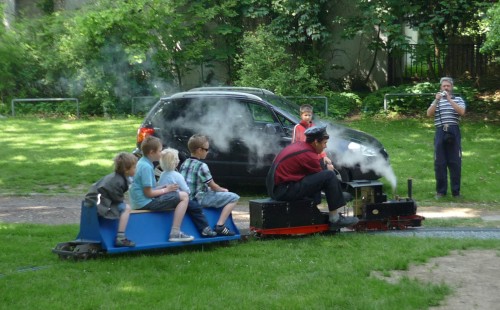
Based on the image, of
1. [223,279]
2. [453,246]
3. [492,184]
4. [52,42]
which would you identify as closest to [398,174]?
[492,184]

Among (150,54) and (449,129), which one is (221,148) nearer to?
(449,129)

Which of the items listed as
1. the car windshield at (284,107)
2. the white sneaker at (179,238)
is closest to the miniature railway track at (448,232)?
the white sneaker at (179,238)

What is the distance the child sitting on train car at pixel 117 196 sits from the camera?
26.5 feet

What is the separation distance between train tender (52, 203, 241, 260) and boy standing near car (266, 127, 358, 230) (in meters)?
1.01

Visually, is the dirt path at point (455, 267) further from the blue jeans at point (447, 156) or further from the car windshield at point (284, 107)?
the car windshield at point (284, 107)

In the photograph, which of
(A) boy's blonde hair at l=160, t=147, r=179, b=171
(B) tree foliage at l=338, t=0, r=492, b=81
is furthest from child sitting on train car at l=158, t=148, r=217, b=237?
(B) tree foliage at l=338, t=0, r=492, b=81

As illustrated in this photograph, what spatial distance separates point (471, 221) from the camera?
11.0 metres

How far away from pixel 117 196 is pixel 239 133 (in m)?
5.43

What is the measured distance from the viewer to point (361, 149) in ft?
42.5

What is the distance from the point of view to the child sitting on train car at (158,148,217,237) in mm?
8750

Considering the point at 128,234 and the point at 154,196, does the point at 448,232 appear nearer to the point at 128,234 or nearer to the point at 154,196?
the point at 154,196

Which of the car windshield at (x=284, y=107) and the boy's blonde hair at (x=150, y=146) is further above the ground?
the car windshield at (x=284, y=107)

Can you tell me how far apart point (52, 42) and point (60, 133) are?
Answer: 445 cm

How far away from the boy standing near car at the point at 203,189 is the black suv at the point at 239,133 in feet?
13.4
